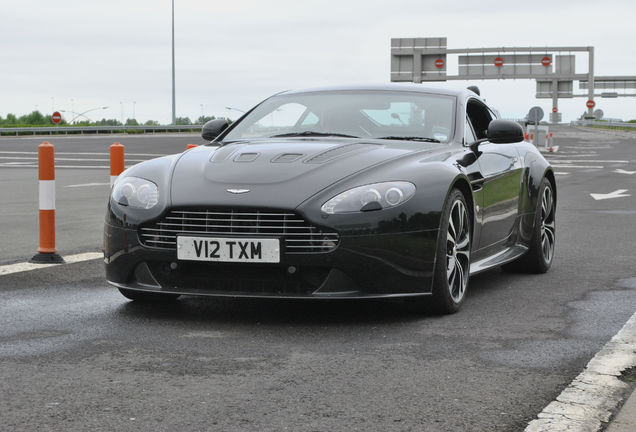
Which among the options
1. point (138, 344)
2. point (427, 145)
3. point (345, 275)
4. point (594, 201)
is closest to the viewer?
point (138, 344)

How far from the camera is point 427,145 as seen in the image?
20.9ft

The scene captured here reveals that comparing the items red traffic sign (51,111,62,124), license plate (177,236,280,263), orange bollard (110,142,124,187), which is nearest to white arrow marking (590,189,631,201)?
orange bollard (110,142,124,187)

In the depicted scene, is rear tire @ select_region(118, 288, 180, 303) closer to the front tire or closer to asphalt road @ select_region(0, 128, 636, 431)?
asphalt road @ select_region(0, 128, 636, 431)

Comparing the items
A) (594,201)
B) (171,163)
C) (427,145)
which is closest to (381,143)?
(427,145)

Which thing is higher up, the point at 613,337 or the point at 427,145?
the point at 427,145

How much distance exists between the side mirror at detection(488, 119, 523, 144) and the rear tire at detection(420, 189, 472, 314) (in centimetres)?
73

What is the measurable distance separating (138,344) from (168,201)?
2.73ft

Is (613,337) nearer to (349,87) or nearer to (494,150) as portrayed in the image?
(494,150)

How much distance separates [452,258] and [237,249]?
4.35 feet

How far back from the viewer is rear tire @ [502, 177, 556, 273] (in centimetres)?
775

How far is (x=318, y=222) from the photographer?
532 centimetres

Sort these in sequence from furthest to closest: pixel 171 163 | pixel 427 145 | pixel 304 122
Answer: pixel 304 122 → pixel 427 145 → pixel 171 163

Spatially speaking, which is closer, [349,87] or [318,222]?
[318,222]

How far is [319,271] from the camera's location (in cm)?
543
